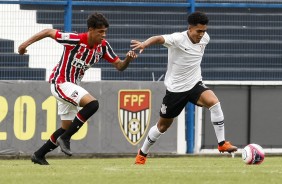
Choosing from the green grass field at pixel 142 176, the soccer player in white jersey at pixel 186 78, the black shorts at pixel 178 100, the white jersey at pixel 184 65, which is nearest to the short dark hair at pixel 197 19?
the soccer player in white jersey at pixel 186 78

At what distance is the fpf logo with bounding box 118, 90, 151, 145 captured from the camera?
57.6 ft

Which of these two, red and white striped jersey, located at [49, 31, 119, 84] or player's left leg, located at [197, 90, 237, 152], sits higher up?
red and white striped jersey, located at [49, 31, 119, 84]

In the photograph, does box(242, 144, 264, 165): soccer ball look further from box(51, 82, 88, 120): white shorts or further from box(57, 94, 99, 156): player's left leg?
box(51, 82, 88, 120): white shorts

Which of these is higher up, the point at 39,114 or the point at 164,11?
the point at 164,11

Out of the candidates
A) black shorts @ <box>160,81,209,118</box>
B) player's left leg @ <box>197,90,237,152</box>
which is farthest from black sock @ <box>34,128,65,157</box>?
player's left leg @ <box>197,90,237,152</box>

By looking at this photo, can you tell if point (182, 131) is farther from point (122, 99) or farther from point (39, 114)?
point (39, 114)

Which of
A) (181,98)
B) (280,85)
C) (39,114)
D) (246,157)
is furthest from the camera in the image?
(280,85)

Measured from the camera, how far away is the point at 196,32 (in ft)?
41.9

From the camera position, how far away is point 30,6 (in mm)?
18031

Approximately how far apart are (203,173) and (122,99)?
742cm

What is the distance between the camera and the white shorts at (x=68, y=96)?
12.3m

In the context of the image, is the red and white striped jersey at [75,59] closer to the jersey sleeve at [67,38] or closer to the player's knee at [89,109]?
the jersey sleeve at [67,38]

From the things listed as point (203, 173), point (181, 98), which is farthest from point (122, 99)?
point (203, 173)

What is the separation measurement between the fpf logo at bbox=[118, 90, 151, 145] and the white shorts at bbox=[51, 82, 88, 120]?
477 centimetres
